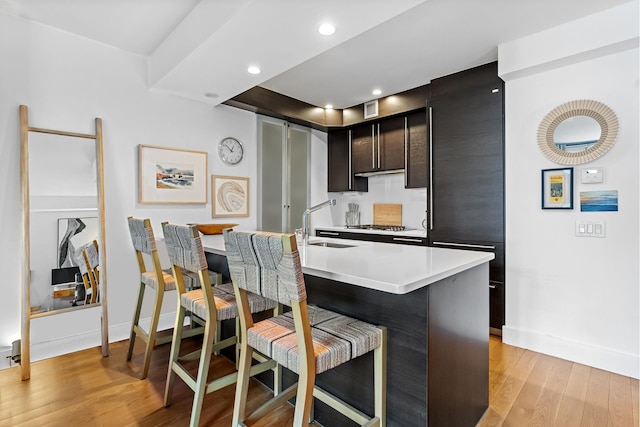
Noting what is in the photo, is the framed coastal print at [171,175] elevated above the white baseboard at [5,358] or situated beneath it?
elevated above

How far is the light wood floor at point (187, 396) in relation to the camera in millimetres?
1750

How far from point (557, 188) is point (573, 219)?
0.26m

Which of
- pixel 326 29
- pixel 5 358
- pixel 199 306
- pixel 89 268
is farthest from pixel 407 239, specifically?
pixel 5 358

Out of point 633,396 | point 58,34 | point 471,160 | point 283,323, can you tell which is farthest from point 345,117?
point 633,396

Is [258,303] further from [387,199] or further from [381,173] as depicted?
[387,199]

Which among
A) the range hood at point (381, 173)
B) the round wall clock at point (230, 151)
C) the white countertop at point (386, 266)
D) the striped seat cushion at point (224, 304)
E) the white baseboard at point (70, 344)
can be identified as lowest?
the white baseboard at point (70, 344)

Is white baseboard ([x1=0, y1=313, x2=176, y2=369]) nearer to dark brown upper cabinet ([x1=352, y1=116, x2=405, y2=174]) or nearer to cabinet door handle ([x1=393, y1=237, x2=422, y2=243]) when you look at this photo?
cabinet door handle ([x1=393, y1=237, x2=422, y2=243])

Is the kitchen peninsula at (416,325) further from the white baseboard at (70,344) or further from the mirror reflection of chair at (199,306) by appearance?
the white baseboard at (70,344)

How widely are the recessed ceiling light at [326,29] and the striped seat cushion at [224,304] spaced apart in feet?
5.36

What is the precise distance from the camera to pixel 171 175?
3129mm

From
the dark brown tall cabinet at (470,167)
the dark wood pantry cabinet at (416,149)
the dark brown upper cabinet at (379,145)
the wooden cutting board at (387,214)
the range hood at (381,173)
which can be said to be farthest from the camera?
the wooden cutting board at (387,214)

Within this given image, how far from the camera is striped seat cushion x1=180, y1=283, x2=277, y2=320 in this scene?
178 cm

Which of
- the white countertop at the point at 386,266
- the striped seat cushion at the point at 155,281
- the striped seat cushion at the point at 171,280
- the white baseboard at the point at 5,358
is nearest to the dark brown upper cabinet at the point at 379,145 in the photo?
the white countertop at the point at 386,266

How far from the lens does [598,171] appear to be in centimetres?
234
